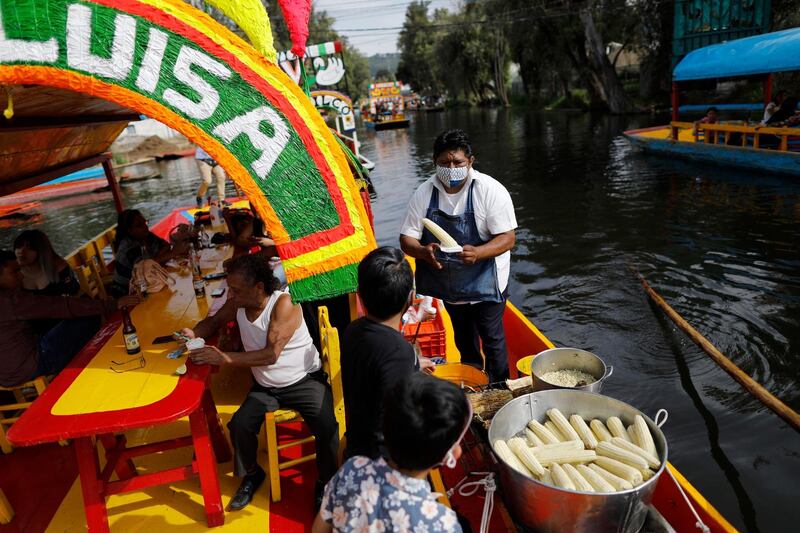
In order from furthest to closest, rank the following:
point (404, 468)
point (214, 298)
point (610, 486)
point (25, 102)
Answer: point (214, 298) → point (25, 102) → point (610, 486) → point (404, 468)

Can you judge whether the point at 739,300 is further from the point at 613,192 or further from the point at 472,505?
the point at 613,192

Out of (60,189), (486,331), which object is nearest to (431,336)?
(486,331)

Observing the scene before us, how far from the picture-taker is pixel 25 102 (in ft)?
11.5

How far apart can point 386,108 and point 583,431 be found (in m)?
49.8

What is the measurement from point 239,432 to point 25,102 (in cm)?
282

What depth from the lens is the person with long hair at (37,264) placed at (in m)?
4.54

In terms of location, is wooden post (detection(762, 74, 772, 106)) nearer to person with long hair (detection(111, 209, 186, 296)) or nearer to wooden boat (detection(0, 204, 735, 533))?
wooden boat (detection(0, 204, 735, 533))

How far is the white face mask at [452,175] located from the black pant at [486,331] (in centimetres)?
96

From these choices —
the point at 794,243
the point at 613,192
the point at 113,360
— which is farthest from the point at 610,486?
the point at 613,192

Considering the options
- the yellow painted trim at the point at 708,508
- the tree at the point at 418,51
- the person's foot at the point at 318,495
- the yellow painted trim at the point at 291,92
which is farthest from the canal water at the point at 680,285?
the tree at the point at 418,51

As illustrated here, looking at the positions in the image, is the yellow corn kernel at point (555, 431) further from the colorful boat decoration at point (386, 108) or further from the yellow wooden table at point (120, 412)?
the colorful boat decoration at point (386, 108)

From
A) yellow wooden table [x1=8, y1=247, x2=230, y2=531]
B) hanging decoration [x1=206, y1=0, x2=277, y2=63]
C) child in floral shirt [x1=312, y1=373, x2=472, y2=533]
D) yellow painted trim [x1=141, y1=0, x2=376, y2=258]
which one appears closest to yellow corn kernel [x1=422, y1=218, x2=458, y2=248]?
yellow painted trim [x1=141, y1=0, x2=376, y2=258]

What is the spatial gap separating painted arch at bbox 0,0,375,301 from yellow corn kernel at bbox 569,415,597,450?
4.82 feet

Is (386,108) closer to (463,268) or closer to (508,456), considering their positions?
(463,268)
